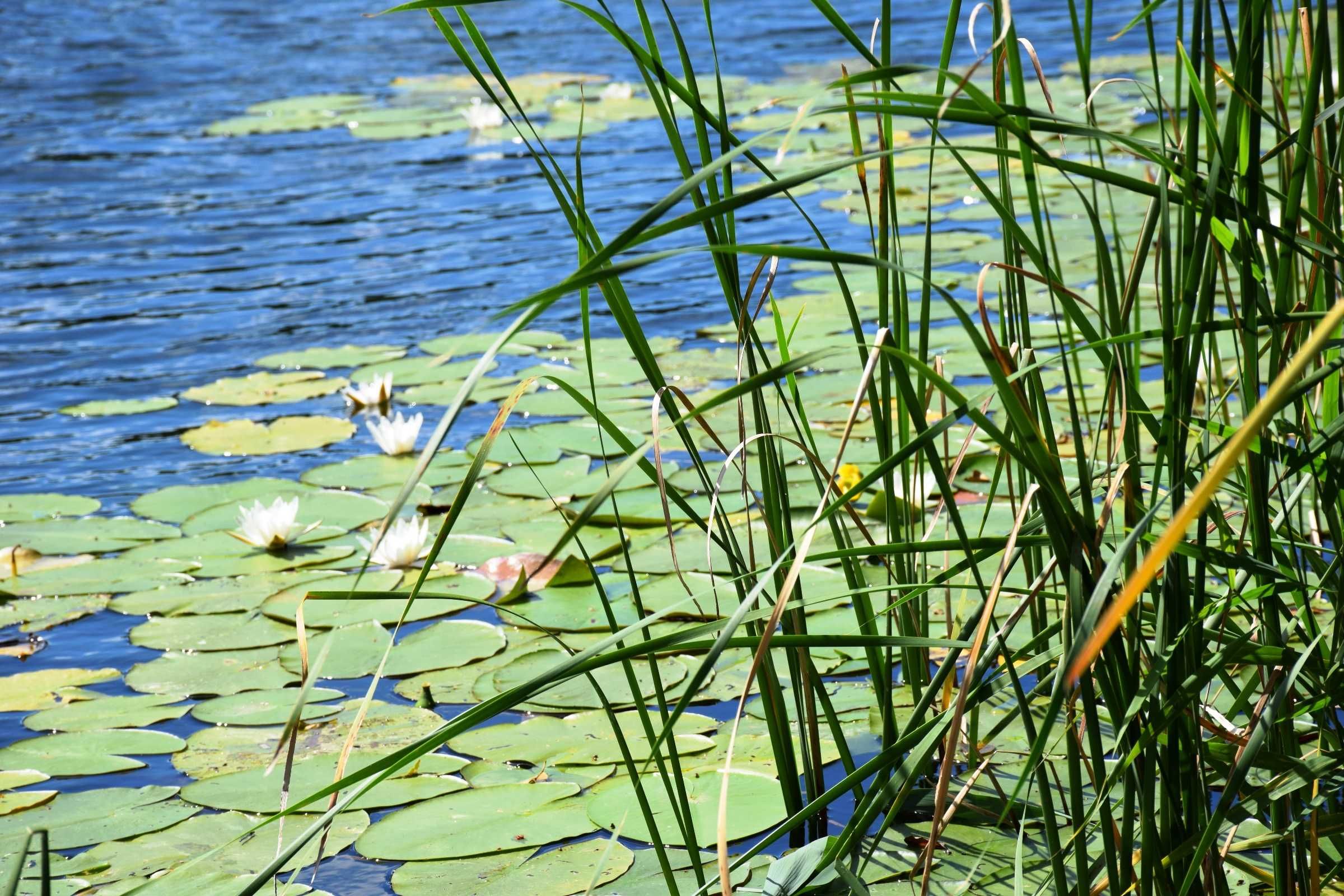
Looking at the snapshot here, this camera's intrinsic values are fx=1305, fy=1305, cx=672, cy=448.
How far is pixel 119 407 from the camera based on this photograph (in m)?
2.38

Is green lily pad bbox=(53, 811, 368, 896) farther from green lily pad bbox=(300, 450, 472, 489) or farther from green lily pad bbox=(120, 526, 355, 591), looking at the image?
green lily pad bbox=(300, 450, 472, 489)

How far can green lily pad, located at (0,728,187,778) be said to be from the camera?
1209 millimetres

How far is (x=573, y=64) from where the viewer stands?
20.5 ft

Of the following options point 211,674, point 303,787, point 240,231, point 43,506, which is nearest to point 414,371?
point 43,506

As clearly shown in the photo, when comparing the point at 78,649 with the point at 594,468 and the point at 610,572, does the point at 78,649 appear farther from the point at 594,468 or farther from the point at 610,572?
the point at 594,468

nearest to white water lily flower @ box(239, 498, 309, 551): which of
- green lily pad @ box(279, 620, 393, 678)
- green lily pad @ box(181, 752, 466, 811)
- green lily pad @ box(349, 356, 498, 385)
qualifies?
green lily pad @ box(279, 620, 393, 678)

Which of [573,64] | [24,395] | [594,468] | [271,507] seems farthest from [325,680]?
[573,64]

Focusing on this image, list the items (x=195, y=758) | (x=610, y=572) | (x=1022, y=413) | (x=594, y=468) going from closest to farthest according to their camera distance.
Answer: (x=1022, y=413)
(x=195, y=758)
(x=610, y=572)
(x=594, y=468)

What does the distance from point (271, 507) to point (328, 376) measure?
0.74m

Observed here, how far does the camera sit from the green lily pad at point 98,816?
1.09 metres

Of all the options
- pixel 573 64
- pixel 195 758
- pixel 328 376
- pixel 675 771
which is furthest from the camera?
pixel 573 64

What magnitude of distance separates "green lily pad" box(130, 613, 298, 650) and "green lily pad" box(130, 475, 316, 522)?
354mm

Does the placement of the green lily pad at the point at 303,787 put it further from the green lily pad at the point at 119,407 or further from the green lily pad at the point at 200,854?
the green lily pad at the point at 119,407

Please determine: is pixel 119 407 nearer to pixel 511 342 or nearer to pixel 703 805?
pixel 511 342
